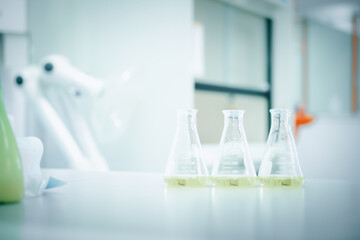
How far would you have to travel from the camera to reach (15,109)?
2145 millimetres

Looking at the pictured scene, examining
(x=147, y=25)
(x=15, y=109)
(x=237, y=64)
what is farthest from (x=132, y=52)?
(x=237, y=64)

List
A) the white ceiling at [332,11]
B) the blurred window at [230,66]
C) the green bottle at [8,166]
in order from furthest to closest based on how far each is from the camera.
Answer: the white ceiling at [332,11] < the blurred window at [230,66] < the green bottle at [8,166]

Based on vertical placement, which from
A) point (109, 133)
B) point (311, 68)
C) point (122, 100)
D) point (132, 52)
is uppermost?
point (311, 68)

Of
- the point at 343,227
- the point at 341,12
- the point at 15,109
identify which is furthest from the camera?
the point at 341,12

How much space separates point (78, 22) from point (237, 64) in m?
1.31

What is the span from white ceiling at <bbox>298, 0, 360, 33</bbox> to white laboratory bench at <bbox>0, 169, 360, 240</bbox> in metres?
4.43

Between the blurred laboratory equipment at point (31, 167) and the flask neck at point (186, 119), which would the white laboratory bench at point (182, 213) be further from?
the flask neck at point (186, 119)

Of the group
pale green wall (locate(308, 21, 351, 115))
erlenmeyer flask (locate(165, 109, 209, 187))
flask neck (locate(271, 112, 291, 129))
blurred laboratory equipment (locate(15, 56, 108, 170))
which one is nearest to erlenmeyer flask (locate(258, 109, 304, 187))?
flask neck (locate(271, 112, 291, 129))

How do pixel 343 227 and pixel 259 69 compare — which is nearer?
pixel 343 227

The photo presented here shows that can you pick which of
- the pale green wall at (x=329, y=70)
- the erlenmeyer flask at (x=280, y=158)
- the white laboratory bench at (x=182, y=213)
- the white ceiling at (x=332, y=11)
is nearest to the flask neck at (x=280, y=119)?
the erlenmeyer flask at (x=280, y=158)

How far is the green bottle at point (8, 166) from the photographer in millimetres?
645

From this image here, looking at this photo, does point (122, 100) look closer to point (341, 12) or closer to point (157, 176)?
point (157, 176)

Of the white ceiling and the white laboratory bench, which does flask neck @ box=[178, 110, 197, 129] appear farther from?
the white ceiling

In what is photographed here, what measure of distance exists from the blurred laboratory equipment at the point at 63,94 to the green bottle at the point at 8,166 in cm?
119
